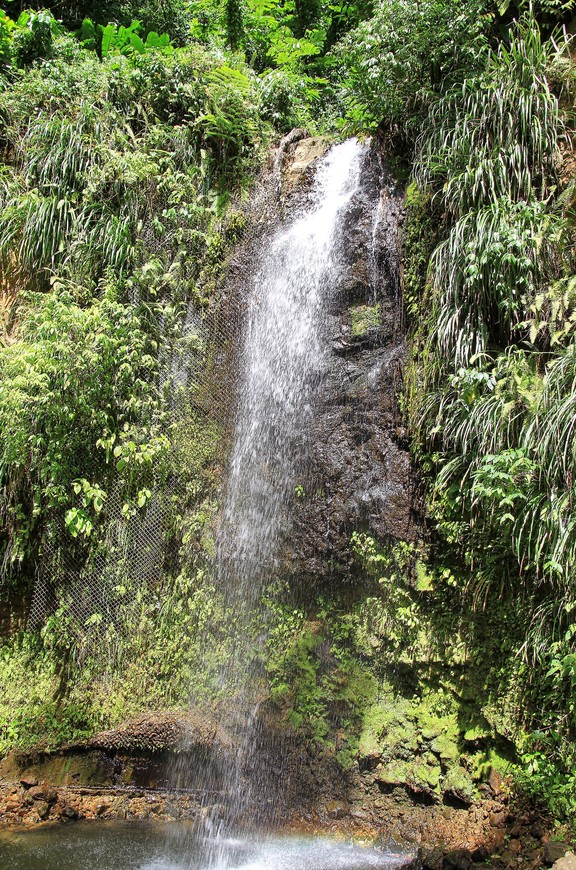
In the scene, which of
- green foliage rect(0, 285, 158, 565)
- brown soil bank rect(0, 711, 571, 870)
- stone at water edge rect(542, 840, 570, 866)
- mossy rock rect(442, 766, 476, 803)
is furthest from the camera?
green foliage rect(0, 285, 158, 565)

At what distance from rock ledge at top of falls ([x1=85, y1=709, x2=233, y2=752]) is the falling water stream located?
0.72 feet

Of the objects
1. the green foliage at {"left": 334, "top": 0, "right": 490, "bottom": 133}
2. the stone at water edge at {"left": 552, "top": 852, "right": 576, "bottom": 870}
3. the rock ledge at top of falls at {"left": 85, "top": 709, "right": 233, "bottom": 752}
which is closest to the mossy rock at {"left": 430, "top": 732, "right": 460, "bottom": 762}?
the stone at water edge at {"left": 552, "top": 852, "right": 576, "bottom": 870}

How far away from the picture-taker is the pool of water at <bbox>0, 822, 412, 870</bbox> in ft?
12.6

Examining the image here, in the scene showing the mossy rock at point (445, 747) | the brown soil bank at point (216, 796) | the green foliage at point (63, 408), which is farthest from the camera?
the green foliage at point (63, 408)

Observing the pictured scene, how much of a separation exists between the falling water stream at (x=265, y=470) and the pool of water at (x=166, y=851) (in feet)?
0.04

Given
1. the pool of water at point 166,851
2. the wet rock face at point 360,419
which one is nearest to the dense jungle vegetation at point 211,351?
the wet rock face at point 360,419

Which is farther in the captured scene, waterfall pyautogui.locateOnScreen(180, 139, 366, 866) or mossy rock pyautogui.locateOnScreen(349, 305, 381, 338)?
mossy rock pyautogui.locateOnScreen(349, 305, 381, 338)

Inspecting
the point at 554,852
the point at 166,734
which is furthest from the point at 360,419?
the point at 554,852

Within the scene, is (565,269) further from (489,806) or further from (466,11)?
(489,806)

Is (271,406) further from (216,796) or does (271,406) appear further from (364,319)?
(216,796)

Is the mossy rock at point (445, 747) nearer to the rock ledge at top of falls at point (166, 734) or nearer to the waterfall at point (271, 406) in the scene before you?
the waterfall at point (271, 406)

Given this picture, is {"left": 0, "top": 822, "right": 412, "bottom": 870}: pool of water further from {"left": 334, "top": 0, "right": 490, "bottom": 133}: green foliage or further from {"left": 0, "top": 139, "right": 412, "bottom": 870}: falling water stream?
{"left": 334, "top": 0, "right": 490, "bottom": 133}: green foliage

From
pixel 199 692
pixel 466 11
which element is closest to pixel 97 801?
pixel 199 692

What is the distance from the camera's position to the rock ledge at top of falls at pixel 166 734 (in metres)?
4.84
